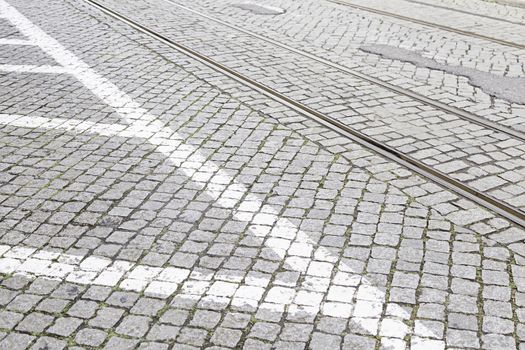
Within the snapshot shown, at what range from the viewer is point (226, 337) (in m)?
3.59

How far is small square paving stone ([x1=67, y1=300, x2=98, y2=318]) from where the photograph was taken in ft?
12.4

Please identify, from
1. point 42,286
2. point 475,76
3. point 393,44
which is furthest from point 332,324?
point 393,44

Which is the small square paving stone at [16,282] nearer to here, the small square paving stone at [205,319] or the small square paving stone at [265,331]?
the small square paving stone at [205,319]

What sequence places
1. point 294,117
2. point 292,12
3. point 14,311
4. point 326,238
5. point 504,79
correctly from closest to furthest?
1. point 14,311
2. point 326,238
3. point 294,117
4. point 504,79
5. point 292,12

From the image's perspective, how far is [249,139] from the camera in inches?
255

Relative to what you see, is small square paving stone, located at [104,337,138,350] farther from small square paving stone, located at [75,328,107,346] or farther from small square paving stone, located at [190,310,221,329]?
small square paving stone, located at [190,310,221,329]

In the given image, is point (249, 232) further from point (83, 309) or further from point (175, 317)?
point (83, 309)

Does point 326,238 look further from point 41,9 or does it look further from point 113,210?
point 41,9

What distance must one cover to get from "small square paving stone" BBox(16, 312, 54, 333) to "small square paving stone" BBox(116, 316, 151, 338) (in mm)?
446

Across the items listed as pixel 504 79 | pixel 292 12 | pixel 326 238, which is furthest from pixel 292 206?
pixel 292 12

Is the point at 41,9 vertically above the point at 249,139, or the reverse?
the point at 249,139

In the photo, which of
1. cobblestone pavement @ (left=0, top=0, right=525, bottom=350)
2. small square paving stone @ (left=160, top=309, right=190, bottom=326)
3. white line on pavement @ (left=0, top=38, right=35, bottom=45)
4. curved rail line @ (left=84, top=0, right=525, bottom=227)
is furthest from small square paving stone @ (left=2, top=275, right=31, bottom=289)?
white line on pavement @ (left=0, top=38, right=35, bottom=45)

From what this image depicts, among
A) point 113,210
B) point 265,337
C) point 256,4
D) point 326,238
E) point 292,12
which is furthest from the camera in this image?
point 256,4

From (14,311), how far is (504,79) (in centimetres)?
673
